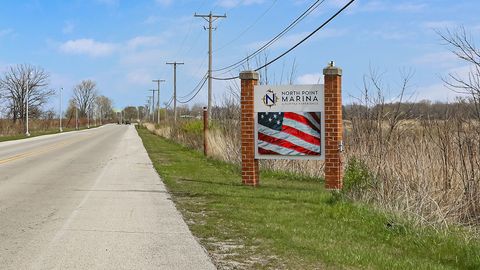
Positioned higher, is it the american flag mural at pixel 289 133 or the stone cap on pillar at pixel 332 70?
the stone cap on pillar at pixel 332 70

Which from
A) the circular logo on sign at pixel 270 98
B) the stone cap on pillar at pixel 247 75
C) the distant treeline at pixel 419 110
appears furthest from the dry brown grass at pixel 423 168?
the stone cap on pillar at pixel 247 75

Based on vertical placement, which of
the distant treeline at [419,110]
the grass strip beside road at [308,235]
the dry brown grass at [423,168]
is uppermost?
the distant treeline at [419,110]

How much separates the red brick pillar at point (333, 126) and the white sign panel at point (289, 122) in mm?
179

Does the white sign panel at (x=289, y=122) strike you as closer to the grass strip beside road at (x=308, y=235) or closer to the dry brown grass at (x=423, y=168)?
the grass strip beside road at (x=308, y=235)

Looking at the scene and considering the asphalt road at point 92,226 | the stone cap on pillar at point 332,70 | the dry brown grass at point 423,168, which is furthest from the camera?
the stone cap on pillar at point 332,70

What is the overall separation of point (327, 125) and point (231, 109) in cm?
1207

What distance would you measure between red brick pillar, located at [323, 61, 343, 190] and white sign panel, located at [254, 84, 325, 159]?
18cm

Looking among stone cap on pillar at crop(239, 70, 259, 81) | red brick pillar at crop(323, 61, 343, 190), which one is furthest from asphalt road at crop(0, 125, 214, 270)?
red brick pillar at crop(323, 61, 343, 190)

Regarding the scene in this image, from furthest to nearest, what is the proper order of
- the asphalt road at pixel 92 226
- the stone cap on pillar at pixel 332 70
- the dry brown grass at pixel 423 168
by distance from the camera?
the stone cap on pillar at pixel 332 70
the dry brown grass at pixel 423 168
the asphalt road at pixel 92 226

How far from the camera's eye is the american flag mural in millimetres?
12891

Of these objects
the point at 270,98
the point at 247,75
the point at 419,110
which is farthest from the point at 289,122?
the point at 419,110

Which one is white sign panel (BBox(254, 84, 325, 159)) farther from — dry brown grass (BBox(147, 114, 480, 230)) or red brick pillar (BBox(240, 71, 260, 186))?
dry brown grass (BBox(147, 114, 480, 230))

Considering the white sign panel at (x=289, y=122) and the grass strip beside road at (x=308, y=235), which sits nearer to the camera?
the grass strip beside road at (x=308, y=235)

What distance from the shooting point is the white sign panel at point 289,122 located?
12852 mm
